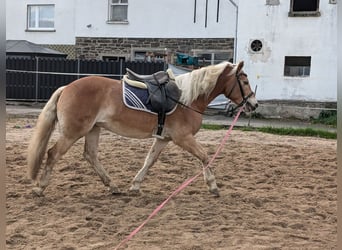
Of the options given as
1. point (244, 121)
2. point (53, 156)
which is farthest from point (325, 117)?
point (53, 156)

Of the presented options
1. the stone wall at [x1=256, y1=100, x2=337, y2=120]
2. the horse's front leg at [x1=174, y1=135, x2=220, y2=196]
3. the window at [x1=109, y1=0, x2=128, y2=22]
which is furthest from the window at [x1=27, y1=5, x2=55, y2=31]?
the horse's front leg at [x1=174, y1=135, x2=220, y2=196]

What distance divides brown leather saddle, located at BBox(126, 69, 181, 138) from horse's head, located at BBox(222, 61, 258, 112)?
0.72m

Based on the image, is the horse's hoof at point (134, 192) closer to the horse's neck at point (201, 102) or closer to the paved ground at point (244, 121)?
the horse's neck at point (201, 102)

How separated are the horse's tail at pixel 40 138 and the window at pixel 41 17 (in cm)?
1823

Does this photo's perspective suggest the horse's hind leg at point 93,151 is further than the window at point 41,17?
No

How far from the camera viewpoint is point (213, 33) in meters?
19.3

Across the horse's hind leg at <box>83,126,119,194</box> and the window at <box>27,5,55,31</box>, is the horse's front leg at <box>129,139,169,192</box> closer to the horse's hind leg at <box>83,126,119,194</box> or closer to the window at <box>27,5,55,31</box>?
the horse's hind leg at <box>83,126,119,194</box>

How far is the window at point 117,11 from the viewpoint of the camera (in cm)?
2098

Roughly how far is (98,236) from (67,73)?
15577 mm

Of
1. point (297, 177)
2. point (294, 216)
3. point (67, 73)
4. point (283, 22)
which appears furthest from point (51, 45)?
point (294, 216)

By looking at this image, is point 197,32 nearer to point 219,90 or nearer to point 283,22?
point 283,22

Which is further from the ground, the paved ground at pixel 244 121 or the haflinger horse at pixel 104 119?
the haflinger horse at pixel 104 119

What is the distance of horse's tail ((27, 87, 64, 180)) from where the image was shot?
550 centimetres

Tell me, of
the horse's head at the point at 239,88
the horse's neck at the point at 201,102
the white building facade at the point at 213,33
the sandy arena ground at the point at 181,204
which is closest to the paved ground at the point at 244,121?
the white building facade at the point at 213,33
